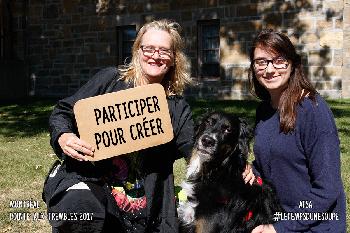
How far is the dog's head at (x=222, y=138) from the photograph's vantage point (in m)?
3.70

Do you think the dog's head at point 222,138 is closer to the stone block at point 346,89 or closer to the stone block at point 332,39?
the stone block at point 332,39

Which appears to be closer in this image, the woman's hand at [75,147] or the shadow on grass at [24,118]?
the woman's hand at [75,147]


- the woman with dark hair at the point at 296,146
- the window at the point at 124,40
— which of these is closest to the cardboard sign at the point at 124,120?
the woman with dark hair at the point at 296,146

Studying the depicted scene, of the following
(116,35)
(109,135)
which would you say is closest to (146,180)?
(109,135)

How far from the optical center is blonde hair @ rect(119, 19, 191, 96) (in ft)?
12.8

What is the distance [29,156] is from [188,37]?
27.8 ft

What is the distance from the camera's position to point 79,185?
3.52 metres

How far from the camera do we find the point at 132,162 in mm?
3938

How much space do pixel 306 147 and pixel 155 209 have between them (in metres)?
1.28

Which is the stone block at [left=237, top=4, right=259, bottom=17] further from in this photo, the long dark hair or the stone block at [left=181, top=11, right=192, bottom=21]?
the long dark hair

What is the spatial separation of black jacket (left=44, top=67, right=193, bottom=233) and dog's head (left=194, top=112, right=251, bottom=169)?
148 mm

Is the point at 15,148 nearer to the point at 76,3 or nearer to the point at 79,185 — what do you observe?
the point at 79,185

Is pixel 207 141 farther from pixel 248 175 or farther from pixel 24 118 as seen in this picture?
pixel 24 118

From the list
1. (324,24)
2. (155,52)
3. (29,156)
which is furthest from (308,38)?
(155,52)
